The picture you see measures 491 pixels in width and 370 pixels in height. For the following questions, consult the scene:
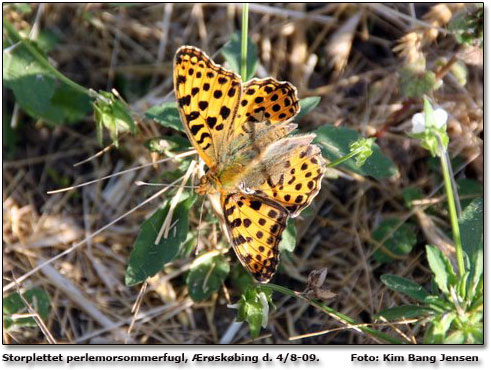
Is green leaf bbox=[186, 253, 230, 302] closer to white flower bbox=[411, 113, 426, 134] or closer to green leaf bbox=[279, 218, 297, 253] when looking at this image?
green leaf bbox=[279, 218, 297, 253]

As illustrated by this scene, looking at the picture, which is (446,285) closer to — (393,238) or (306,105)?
(393,238)

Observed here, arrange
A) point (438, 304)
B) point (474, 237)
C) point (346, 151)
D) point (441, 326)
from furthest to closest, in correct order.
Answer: point (346, 151)
point (474, 237)
point (438, 304)
point (441, 326)

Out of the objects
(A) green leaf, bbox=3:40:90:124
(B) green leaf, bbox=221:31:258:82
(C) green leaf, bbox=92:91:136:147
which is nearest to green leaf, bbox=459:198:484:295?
(B) green leaf, bbox=221:31:258:82

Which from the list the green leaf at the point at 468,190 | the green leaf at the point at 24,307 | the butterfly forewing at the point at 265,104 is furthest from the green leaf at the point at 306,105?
the green leaf at the point at 24,307

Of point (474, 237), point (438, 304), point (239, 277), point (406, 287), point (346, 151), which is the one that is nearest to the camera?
point (438, 304)

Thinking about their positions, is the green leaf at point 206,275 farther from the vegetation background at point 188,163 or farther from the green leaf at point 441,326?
the green leaf at point 441,326

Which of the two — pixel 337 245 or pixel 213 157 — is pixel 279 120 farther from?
pixel 337 245

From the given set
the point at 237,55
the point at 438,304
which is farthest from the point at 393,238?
the point at 237,55
